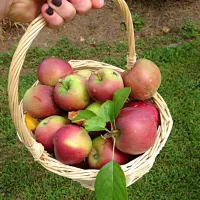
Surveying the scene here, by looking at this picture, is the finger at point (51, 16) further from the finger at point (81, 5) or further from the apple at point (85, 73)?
the apple at point (85, 73)

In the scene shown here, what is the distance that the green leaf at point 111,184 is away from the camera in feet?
3.72

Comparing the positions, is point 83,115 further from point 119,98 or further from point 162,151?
point 162,151

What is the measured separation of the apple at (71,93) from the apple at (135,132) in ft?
0.60

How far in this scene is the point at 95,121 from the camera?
1.23 m

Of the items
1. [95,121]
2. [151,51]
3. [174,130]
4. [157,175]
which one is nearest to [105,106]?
[95,121]

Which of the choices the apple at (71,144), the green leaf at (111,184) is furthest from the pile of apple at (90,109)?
the green leaf at (111,184)

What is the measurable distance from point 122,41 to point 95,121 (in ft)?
6.22

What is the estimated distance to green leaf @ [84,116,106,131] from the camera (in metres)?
1.22

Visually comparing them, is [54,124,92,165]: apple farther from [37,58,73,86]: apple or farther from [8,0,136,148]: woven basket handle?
[37,58,73,86]: apple

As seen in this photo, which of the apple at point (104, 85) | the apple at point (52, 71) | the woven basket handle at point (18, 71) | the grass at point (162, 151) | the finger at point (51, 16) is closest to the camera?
the woven basket handle at point (18, 71)

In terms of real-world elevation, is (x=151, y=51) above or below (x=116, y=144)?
below

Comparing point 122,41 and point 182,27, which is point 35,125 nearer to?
point 122,41

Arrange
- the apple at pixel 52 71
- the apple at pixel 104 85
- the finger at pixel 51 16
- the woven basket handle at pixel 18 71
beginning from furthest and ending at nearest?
the apple at pixel 52 71 → the apple at pixel 104 85 → the finger at pixel 51 16 → the woven basket handle at pixel 18 71

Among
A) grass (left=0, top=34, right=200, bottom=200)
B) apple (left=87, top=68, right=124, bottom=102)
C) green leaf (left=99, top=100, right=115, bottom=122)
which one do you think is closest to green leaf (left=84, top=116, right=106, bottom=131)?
green leaf (left=99, top=100, right=115, bottom=122)
